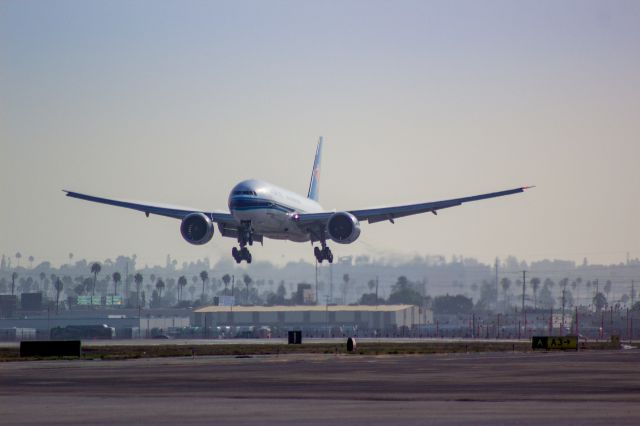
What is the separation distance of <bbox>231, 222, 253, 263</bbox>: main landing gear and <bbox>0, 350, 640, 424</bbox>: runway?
33.8 metres

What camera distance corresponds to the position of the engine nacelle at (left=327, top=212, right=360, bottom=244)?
102 m

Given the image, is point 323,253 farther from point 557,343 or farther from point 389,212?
point 557,343

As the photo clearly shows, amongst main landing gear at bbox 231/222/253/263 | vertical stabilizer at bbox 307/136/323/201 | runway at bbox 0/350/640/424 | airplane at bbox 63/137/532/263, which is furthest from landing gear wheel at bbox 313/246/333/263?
runway at bbox 0/350/640/424

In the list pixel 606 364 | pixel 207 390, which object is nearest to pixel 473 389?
pixel 207 390

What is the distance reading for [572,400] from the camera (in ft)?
125

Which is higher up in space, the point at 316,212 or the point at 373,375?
the point at 316,212

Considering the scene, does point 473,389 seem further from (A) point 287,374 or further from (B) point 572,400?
(A) point 287,374

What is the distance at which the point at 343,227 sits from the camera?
102 metres

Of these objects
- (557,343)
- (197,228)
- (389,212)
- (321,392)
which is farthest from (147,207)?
(321,392)

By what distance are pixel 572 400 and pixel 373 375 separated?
16254 mm

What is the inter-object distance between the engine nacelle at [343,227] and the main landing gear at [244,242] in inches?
282

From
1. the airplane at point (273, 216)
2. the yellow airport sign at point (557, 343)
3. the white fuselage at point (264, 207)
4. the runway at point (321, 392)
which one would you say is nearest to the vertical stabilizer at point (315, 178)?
the airplane at point (273, 216)

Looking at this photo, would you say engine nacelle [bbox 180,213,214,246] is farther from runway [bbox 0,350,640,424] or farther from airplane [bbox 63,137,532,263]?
runway [bbox 0,350,640,424]

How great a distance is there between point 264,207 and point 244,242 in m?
6.80
